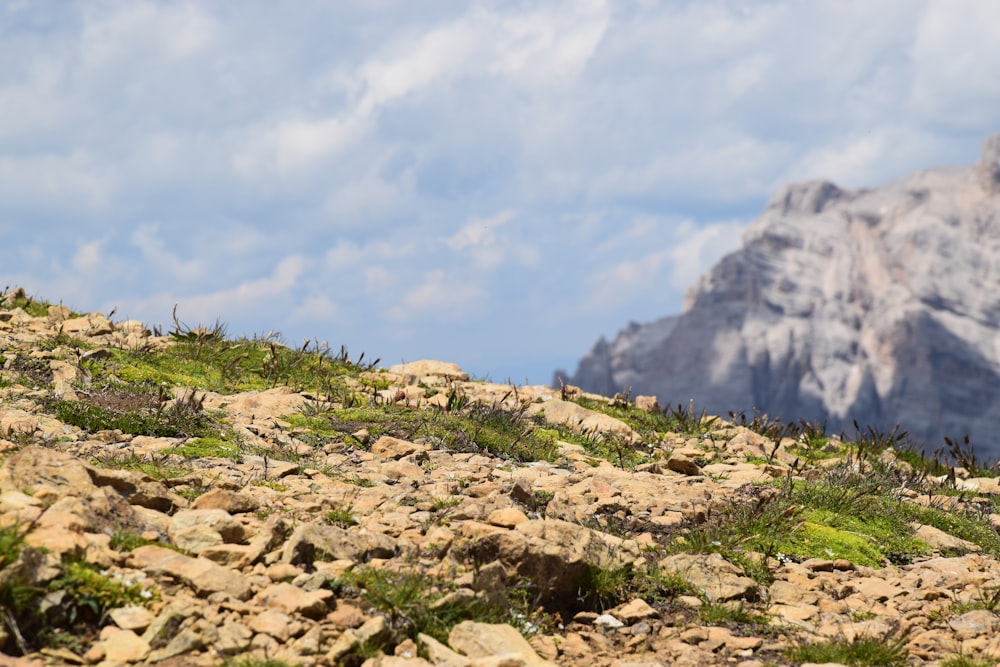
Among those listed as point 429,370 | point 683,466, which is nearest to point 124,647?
point 683,466

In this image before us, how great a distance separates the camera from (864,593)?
24.8ft

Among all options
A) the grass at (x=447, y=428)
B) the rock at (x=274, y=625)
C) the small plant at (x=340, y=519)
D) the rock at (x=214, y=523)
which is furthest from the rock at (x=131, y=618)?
the grass at (x=447, y=428)

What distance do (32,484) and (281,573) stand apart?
1.86m

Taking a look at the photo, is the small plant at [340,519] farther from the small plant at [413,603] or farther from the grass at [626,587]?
the grass at [626,587]

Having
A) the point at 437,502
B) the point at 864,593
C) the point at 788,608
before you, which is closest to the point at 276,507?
the point at 437,502

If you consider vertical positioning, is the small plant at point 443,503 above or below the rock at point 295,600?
above

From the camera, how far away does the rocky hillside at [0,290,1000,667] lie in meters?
5.59

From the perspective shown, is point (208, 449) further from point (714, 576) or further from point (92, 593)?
point (714, 576)

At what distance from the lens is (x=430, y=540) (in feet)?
22.7

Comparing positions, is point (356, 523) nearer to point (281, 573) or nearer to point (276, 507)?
point (276, 507)

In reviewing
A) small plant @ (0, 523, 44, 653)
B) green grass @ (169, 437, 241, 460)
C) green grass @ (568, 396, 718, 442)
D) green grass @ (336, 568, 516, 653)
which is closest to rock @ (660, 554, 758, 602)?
green grass @ (336, 568, 516, 653)

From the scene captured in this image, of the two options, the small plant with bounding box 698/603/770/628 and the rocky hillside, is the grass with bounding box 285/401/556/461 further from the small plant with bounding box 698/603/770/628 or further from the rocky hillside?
the small plant with bounding box 698/603/770/628

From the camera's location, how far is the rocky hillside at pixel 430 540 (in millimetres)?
5590

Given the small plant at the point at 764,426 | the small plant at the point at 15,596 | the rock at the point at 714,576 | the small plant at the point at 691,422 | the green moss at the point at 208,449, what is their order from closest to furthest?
the small plant at the point at 15,596 < the rock at the point at 714,576 < the green moss at the point at 208,449 < the small plant at the point at 691,422 < the small plant at the point at 764,426
